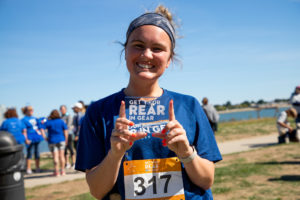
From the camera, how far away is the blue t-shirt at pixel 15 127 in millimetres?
8023

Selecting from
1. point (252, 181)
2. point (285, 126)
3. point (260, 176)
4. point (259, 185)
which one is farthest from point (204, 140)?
point (285, 126)

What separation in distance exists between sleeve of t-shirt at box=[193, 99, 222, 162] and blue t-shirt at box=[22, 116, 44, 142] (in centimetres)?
818

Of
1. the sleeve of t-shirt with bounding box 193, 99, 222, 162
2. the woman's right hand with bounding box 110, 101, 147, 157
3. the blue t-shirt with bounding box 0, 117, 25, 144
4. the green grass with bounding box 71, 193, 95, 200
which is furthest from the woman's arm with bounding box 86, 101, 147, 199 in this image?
the blue t-shirt with bounding box 0, 117, 25, 144

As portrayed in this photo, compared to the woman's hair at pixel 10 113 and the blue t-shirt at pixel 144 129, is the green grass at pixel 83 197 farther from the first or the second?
the blue t-shirt at pixel 144 129

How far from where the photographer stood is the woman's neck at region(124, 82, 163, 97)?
Answer: 1885mm

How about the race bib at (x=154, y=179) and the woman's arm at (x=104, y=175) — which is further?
the race bib at (x=154, y=179)

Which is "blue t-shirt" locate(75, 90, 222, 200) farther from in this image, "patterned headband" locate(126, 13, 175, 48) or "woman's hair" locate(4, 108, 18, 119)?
Answer: "woman's hair" locate(4, 108, 18, 119)

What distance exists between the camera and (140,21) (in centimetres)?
180

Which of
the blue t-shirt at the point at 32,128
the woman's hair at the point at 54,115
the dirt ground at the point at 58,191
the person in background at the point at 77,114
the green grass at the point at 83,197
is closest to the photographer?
the green grass at the point at 83,197

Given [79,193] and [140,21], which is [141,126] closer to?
[140,21]

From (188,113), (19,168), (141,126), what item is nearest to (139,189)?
(141,126)

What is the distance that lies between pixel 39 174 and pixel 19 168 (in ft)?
25.4

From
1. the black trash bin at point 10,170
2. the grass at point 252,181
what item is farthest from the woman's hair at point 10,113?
the black trash bin at point 10,170

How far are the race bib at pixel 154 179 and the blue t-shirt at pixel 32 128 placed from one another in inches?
318
